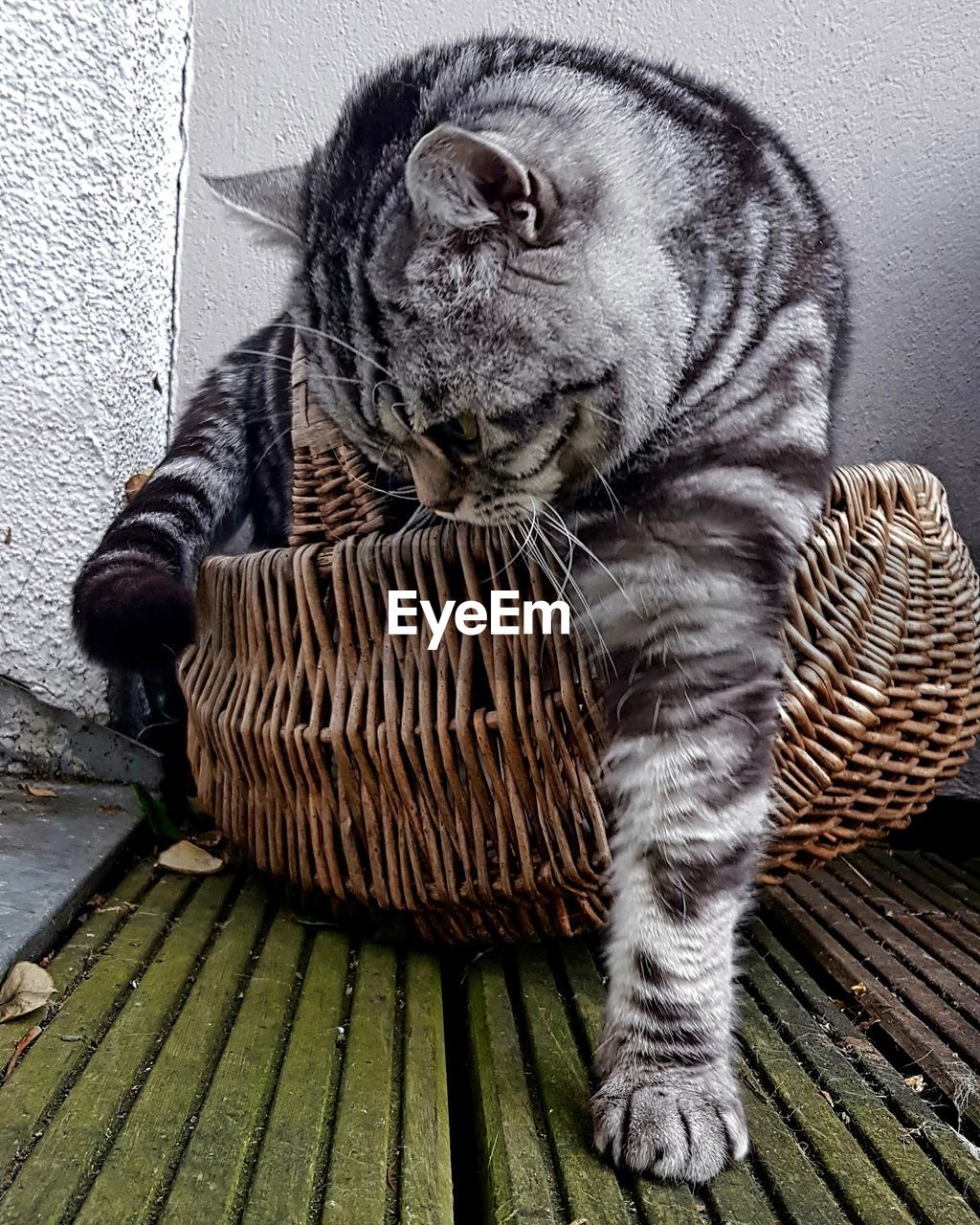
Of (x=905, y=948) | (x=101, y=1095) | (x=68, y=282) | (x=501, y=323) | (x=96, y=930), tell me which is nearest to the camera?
(x=101, y=1095)

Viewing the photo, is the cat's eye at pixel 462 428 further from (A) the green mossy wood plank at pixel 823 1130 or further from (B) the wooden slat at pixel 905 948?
(B) the wooden slat at pixel 905 948

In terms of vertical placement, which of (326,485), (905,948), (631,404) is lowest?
(905,948)

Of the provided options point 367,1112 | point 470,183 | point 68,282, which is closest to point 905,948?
point 367,1112

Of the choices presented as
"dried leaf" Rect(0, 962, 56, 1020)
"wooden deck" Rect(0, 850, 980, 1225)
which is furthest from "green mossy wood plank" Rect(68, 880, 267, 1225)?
"dried leaf" Rect(0, 962, 56, 1020)

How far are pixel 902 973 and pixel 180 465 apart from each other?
91cm

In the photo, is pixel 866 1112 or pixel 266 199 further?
pixel 266 199

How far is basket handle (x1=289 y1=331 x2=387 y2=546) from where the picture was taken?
0.84m

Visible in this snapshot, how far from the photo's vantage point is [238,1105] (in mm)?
615

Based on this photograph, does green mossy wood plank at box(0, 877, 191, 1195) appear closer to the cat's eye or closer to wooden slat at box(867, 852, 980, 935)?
the cat's eye

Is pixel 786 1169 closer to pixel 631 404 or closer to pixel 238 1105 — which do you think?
pixel 238 1105

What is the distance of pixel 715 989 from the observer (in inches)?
28.9

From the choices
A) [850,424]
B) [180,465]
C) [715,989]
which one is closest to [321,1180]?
[715,989]

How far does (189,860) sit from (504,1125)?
1.66 feet

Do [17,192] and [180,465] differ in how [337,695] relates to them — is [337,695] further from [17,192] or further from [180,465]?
[17,192]
